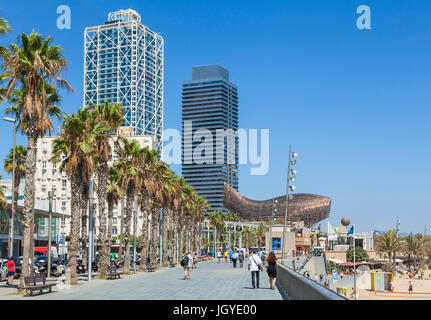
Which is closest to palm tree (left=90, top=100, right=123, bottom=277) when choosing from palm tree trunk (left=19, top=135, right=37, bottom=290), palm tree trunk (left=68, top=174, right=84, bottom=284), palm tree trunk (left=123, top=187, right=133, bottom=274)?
palm tree trunk (left=68, top=174, right=84, bottom=284)

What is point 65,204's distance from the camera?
131 meters

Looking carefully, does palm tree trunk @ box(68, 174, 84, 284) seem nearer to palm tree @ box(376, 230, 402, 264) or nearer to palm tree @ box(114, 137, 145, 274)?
palm tree @ box(114, 137, 145, 274)

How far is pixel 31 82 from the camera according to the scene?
23.5 meters

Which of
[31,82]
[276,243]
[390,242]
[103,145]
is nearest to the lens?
[31,82]

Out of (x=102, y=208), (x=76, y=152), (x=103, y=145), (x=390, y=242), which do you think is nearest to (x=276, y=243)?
(x=102, y=208)

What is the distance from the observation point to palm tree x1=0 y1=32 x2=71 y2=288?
23281 mm

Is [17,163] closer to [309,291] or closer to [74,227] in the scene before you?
[74,227]

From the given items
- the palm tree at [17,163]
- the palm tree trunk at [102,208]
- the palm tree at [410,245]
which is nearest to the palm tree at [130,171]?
the palm tree trunk at [102,208]

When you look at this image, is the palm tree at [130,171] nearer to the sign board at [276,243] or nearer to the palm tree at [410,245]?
the sign board at [276,243]

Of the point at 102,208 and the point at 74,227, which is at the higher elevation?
the point at 102,208

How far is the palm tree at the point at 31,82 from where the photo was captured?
76.4ft
